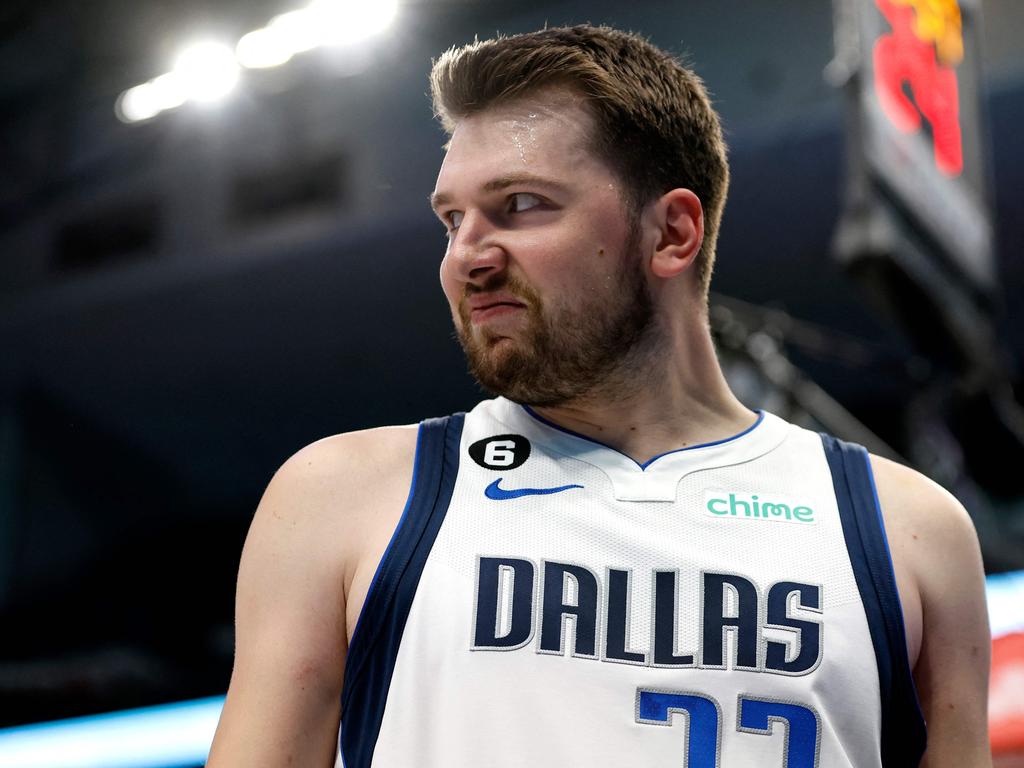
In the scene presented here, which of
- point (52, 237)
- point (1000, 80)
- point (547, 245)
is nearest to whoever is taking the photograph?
point (547, 245)

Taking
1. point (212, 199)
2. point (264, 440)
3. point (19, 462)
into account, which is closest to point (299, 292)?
point (212, 199)

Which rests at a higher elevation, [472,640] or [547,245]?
[547,245]

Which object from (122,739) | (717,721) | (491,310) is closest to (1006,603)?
(717,721)

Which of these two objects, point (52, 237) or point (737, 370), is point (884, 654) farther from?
point (52, 237)

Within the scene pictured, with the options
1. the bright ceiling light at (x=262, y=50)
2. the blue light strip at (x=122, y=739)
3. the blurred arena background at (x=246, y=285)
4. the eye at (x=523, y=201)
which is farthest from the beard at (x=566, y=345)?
the bright ceiling light at (x=262, y=50)

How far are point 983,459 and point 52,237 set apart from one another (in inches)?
330

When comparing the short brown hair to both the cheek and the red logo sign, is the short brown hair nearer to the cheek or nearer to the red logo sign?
the cheek

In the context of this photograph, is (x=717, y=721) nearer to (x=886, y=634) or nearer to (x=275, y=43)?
(x=886, y=634)

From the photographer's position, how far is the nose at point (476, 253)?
5.32 ft

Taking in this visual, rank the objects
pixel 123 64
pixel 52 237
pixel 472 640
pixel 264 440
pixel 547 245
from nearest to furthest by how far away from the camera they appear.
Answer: pixel 472 640 < pixel 547 245 < pixel 123 64 < pixel 52 237 < pixel 264 440

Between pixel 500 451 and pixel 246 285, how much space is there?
8751 millimetres

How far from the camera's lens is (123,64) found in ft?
27.7

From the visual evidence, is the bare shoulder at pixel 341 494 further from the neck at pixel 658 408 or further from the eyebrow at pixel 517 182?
the eyebrow at pixel 517 182

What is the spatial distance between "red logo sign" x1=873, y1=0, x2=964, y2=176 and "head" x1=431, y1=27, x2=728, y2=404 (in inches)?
79.2
